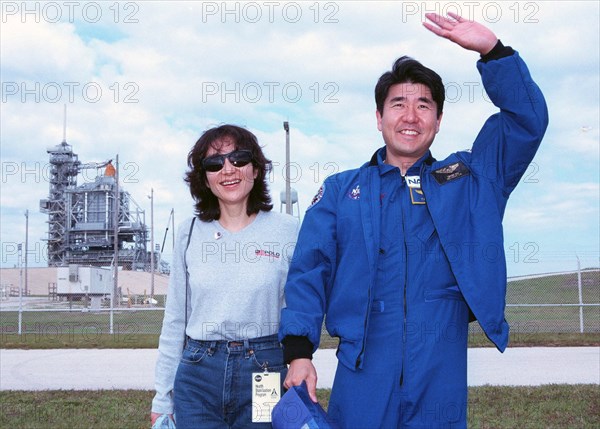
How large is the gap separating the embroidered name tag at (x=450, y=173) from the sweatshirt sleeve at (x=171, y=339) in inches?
48.0

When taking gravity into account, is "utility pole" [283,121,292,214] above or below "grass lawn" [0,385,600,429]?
above

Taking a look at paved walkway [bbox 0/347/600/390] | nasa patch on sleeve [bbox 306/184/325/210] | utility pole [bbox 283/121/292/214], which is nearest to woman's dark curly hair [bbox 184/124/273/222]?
nasa patch on sleeve [bbox 306/184/325/210]

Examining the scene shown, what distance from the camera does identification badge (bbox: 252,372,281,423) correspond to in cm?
298

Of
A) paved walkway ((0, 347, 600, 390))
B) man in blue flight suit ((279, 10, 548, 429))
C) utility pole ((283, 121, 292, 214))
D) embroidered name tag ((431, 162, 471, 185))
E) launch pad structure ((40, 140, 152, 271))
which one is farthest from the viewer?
launch pad structure ((40, 140, 152, 271))

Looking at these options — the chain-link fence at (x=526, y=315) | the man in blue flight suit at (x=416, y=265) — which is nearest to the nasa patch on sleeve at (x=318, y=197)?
the man in blue flight suit at (x=416, y=265)

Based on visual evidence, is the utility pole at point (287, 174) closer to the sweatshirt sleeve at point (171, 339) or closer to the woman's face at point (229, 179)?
the woman's face at point (229, 179)

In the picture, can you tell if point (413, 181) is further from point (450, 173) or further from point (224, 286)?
point (224, 286)

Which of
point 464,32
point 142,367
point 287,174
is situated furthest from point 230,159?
point 287,174

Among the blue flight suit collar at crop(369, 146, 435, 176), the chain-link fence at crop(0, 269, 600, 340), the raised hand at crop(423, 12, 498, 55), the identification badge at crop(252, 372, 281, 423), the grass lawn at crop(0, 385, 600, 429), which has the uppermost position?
the raised hand at crop(423, 12, 498, 55)

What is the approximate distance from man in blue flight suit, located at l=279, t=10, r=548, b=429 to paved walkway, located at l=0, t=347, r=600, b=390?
18.0 feet

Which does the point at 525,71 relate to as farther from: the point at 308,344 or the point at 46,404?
the point at 46,404

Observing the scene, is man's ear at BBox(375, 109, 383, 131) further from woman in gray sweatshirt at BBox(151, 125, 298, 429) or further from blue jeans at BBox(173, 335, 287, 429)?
blue jeans at BBox(173, 335, 287, 429)

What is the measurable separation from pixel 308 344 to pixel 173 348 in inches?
29.0

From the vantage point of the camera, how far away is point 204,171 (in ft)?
11.1
